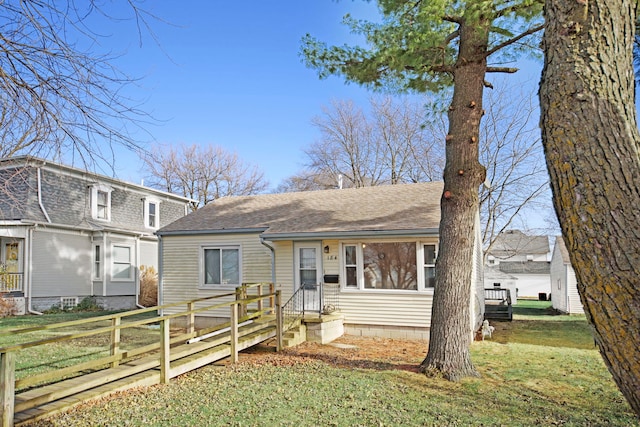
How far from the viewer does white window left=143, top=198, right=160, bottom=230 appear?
2264 centimetres

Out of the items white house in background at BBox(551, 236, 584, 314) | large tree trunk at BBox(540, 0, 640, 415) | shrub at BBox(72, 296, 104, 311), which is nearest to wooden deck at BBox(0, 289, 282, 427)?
large tree trunk at BBox(540, 0, 640, 415)

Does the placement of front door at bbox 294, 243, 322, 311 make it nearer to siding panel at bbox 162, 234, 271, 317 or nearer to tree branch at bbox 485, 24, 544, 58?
siding panel at bbox 162, 234, 271, 317

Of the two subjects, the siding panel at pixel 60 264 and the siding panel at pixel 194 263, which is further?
the siding panel at pixel 60 264

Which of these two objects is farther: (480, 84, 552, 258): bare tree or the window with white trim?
(480, 84, 552, 258): bare tree

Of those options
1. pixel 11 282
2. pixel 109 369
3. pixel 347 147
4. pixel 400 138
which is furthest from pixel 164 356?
pixel 347 147

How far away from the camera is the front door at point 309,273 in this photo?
12.6m

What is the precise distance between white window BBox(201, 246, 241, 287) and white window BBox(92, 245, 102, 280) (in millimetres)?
7640

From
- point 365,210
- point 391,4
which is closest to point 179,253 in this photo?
point 365,210

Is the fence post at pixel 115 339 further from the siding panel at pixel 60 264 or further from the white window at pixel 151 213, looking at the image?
the white window at pixel 151 213

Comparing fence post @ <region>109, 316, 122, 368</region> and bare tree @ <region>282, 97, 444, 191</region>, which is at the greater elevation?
bare tree @ <region>282, 97, 444, 191</region>

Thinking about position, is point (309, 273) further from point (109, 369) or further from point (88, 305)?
point (88, 305)

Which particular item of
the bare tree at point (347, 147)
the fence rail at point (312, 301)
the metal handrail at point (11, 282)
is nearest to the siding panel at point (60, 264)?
the metal handrail at point (11, 282)

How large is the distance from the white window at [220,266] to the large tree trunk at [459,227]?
25.0ft

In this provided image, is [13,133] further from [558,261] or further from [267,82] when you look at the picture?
[558,261]
